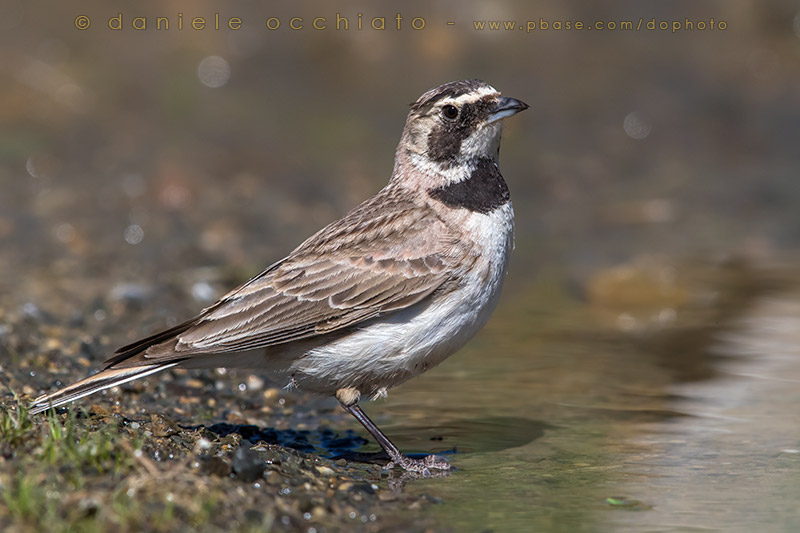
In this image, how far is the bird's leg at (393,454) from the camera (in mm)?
6586

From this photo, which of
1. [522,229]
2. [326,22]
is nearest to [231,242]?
[522,229]

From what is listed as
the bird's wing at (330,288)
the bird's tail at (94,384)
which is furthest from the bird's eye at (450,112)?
the bird's tail at (94,384)

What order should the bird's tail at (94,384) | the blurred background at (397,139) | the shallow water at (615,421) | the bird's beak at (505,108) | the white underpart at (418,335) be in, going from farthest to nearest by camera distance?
1. the blurred background at (397,139)
2. the bird's beak at (505,108)
3. the white underpart at (418,335)
4. the bird's tail at (94,384)
5. the shallow water at (615,421)

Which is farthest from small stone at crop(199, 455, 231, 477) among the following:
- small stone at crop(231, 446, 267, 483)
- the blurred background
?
the blurred background

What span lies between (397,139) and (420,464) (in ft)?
25.8

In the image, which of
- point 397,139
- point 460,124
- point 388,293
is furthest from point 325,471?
point 397,139

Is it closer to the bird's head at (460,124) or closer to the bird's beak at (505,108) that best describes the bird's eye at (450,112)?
the bird's head at (460,124)

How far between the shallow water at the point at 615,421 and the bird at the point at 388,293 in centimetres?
70

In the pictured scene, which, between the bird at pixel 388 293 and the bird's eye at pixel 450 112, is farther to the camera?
the bird's eye at pixel 450 112

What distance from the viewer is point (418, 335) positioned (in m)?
6.46

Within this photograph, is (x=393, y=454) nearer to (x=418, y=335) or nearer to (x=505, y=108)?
(x=418, y=335)

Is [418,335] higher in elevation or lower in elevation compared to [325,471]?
higher

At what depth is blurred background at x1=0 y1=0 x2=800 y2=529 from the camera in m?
9.80

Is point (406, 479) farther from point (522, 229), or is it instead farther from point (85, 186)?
point (85, 186)
